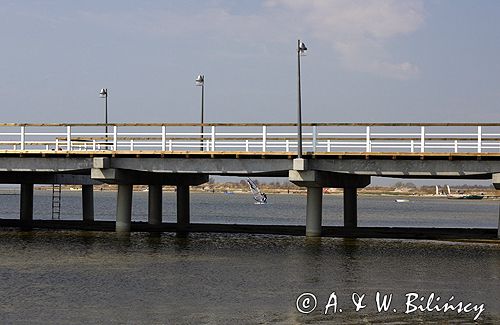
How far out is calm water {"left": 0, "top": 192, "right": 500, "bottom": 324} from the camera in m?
20.3

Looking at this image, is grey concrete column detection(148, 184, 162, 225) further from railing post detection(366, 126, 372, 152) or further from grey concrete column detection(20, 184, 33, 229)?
railing post detection(366, 126, 372, 152)

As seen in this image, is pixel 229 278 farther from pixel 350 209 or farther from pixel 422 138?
pixel 350 209

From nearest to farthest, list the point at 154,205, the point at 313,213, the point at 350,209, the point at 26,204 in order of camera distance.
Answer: the point at 313,213 → the point at 350,209 → the point at 154,205 → the point at 26,204

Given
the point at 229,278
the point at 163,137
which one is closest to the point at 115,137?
the point at 163,137

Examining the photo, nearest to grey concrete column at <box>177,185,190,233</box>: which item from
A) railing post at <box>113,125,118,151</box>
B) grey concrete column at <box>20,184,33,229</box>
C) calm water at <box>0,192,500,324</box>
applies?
railing post at <box>113,125,118,151</box>

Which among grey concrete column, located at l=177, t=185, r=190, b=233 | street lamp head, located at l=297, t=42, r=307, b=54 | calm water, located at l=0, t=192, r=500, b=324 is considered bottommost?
calm water, located at l=0, t=192, r=500, b=324

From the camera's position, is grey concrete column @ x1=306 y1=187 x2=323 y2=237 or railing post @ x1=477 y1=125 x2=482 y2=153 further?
grey concrete column @ x1=306 y1=187 x2=323 y2=237

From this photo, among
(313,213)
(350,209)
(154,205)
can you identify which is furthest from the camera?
(154,205)

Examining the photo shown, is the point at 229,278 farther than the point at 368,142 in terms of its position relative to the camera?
No

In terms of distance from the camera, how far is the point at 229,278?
27.4 m

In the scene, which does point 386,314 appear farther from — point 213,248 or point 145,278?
point 213,248

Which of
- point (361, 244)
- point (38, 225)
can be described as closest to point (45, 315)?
point (361, 244)

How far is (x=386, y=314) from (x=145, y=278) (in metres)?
9.67

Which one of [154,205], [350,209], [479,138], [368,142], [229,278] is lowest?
[229,278]
